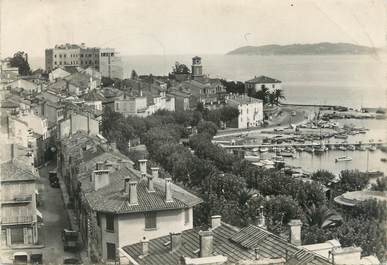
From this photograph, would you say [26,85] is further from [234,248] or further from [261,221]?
[234,248]

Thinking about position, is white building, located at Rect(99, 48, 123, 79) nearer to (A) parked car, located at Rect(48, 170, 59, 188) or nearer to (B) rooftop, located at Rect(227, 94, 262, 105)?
(B) rooftop, located at Rect(227, 94, 262, 105)

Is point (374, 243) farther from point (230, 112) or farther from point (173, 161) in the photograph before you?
point (230, 112)

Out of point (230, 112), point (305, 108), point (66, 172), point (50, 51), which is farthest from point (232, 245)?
point (305, 108)

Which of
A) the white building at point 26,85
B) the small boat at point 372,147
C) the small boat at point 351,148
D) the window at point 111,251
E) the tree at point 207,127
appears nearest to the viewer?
the window at point 111,251

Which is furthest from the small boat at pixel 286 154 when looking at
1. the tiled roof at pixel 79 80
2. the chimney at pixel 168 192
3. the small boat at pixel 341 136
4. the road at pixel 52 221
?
the chimney at pixel 168 192

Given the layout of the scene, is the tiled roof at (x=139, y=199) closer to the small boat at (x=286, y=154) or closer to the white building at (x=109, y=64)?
the small boat at (x=286, y=154)

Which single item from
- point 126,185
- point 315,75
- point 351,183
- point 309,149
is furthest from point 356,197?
point 315,75
